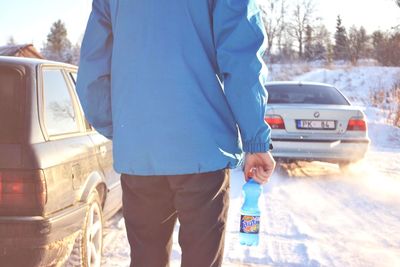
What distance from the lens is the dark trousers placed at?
179 cm

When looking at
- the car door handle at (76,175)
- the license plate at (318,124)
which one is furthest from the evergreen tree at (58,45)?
the car door handle at (76,175)

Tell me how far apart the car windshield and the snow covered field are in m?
1.20

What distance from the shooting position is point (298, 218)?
5.32 m

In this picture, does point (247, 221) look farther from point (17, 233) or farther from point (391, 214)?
point (391, 214)

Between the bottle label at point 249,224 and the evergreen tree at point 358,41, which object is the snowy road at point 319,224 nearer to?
the bottle label at point 249,224

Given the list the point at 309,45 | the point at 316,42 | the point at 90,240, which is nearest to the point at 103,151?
the point at 90,240

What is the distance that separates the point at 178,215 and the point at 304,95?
23.1 ft

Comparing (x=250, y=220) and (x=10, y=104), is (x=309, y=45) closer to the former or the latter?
(x=10, y=104)

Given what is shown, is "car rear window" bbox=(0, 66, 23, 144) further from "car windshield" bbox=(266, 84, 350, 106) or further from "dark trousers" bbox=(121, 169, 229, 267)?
"car windshield" bbox=(266, 84, 350, 106)

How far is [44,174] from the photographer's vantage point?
2764mm

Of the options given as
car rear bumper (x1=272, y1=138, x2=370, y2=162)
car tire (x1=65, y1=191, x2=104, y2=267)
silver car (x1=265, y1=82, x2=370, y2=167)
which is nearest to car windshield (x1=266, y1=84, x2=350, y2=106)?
silver car (x1=265, y1=82, x2=370, y2=167)

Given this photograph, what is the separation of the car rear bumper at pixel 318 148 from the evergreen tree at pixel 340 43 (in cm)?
4855

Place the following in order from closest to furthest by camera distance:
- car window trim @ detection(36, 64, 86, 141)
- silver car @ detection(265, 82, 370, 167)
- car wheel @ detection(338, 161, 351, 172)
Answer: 1. car window trim @ detection(36, 64, 86, 141)
2. silver car @ detection(265, 82, 370, 167)
3. car wheel @ detection(338, 161, 351, 172)

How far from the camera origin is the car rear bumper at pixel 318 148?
7.62 meters
